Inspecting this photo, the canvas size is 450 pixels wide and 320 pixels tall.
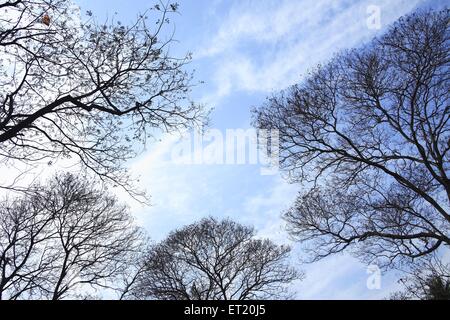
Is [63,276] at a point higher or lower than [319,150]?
lower

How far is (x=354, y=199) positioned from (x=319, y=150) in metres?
1.99

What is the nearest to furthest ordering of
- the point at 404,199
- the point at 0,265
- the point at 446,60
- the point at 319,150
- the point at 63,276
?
the point at 446,60, the point at 404,199, the point at 319,150, the point at 0,265, the point at 63,276

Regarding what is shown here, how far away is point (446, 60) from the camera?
37.1ft
